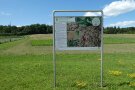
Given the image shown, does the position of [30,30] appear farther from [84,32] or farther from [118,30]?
[84,32]

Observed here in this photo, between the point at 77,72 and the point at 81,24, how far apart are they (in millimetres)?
3936

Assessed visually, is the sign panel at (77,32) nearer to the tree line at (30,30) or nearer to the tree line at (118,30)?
the tree line at (30,30)

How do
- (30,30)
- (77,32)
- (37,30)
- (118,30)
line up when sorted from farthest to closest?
(118,30) → (30,30) → (37,30) → (77,32)

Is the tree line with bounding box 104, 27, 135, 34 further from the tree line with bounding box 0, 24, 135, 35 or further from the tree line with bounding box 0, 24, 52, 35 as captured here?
the tree line with bounding box 0, 24, 52, 35

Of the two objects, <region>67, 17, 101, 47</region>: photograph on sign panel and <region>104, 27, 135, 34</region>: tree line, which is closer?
<region>67, 17, 101, 47</region>: photograph on sign panel

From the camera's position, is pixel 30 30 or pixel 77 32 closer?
pixel 77 32

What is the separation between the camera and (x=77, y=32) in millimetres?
9805

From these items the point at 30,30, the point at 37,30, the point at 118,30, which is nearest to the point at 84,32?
the point at 37,30

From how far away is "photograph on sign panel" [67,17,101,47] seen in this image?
9.75 metres

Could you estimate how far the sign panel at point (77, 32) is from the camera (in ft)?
31.9

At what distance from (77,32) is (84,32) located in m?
0.20

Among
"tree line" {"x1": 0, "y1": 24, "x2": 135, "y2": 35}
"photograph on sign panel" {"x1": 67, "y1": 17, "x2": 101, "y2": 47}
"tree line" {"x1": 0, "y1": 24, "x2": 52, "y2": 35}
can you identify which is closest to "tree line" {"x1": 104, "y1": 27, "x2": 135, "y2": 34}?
"tree line" {"x1": 0, "y1": 24, "x2": 135, "y2": 35}

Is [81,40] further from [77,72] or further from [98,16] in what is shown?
[77,72]

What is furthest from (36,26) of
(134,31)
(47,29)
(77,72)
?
(77,72)
